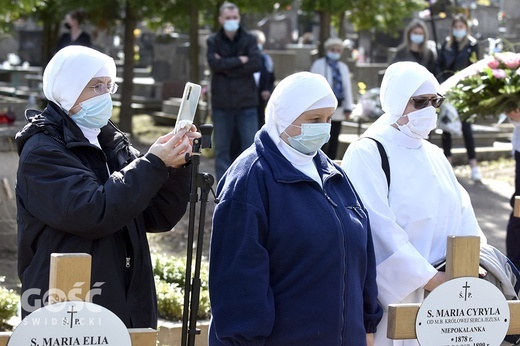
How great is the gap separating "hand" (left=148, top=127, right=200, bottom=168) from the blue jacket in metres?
0.19

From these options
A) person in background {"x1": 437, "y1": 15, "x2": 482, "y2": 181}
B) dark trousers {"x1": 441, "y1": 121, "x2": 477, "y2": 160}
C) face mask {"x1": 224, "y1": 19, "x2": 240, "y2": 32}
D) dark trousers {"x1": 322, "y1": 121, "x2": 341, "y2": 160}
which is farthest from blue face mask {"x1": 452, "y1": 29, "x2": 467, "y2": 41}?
face mask {"x1": 224, "y1": 19, "x2": 240, "y2": 32}

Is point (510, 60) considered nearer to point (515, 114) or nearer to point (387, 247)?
point (515, 114)

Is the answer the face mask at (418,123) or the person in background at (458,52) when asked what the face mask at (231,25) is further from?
the face mask at (418,123)

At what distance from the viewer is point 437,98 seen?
461 centimetres

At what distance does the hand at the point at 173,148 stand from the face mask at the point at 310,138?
38 cm

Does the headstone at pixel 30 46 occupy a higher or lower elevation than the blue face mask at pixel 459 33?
lower

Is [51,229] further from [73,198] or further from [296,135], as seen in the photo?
[296,135]

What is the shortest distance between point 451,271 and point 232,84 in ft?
22.9

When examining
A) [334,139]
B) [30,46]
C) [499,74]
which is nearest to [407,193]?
[499,74]

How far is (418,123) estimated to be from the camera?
4520mm

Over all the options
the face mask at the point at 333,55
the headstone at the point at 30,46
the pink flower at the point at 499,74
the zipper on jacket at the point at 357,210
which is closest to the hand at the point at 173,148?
the zipper on jacket at the point at 357,210

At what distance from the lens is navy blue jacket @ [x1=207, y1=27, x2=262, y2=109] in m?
10.5

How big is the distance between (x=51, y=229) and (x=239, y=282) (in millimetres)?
710

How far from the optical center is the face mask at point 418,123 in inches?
178
